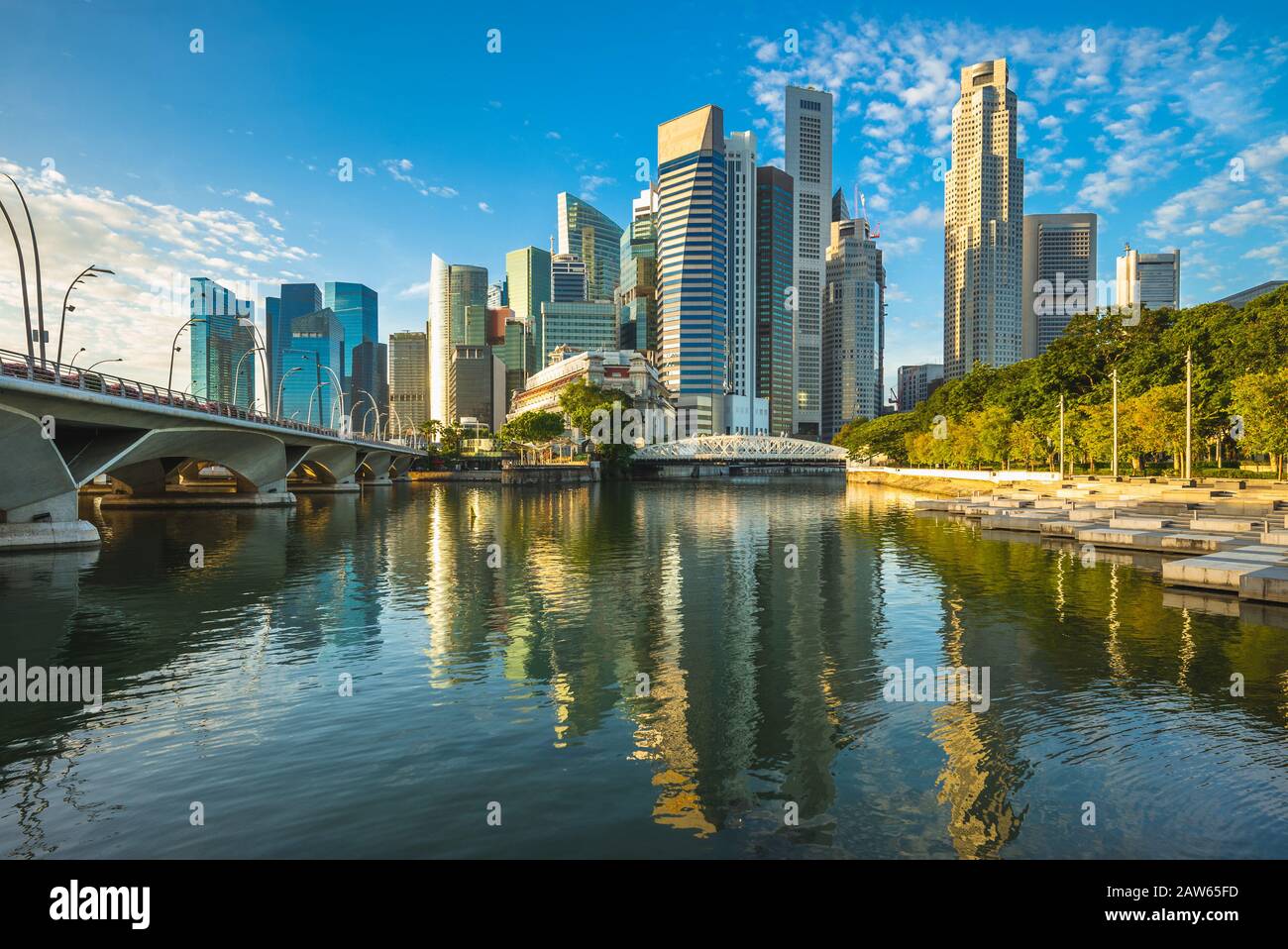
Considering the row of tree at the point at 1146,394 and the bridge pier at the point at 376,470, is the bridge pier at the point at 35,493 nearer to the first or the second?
the row of tree at the point at 1146,394

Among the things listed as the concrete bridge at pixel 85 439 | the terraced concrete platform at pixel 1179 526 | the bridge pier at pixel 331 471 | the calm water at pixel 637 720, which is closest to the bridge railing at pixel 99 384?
the concrete bridge at pixel 85 439

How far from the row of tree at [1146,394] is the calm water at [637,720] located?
3818 cm

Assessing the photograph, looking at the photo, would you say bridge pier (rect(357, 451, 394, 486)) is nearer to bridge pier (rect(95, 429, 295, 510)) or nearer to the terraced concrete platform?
bridge pier (rect(95, 429, 295, 510))

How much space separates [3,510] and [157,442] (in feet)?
46.6

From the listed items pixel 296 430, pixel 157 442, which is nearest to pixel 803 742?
pixel 157 442

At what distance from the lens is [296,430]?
79.4m

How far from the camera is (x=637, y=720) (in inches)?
632

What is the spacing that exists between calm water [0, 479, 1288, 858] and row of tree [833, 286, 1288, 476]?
125 ft

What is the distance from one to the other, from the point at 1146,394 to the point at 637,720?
2927 inches

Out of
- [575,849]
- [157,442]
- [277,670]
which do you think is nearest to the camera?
[575,849]

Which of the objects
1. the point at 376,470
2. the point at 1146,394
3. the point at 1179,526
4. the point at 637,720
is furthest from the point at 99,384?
the point at 376,470

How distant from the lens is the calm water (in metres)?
11.2

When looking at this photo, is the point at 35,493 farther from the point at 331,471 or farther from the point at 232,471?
the point at 331,471
